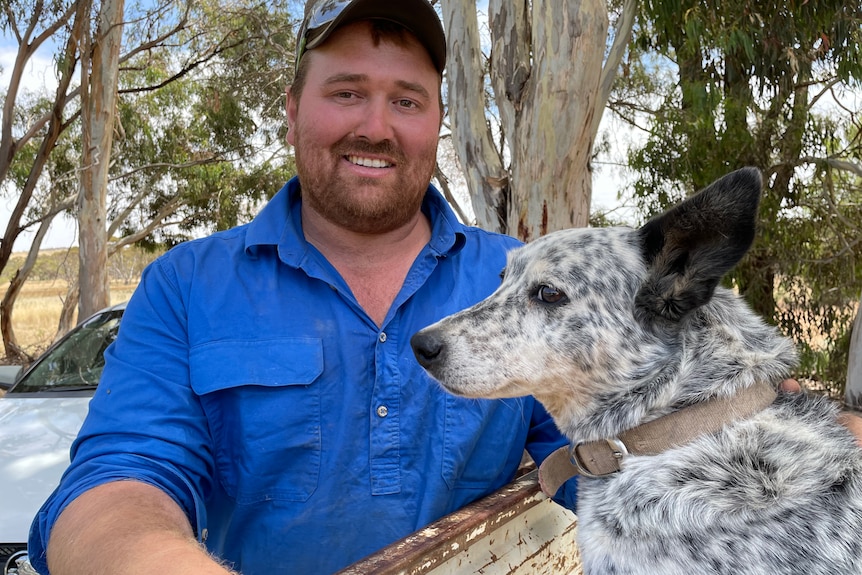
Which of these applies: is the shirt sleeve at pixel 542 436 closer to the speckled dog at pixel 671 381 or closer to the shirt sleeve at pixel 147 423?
the speckled dog at pixel 671 381

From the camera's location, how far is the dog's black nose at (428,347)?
231cm

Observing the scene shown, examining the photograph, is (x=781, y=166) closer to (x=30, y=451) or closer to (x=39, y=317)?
(x=30, y=451)

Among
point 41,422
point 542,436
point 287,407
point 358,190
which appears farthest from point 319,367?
point 41,422

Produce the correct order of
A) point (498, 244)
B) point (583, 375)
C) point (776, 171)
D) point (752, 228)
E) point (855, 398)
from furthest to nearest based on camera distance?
1. point (776, 171)
2. point (855, 398)
3. point (498, 244)
4. point (583, 375)
5. point (752, 228)

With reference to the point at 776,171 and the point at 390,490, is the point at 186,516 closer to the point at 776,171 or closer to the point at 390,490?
the point at 390,490

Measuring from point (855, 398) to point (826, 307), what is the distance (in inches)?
200

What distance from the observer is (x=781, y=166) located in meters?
9.70

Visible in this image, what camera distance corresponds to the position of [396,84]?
9.24ft

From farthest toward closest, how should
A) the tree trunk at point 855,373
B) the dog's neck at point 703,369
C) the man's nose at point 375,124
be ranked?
1. the tree trunk at point 855,373
2. the man's nose at point 375,124
3. the dog's neck at point 703,369

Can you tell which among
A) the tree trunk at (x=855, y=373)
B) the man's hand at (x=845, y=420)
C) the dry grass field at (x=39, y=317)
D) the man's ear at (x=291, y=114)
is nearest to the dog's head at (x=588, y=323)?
the man's hand at (x=845, y=420)

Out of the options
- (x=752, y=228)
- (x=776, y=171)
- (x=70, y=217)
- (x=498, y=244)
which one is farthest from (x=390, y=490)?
(x=70, y=217)

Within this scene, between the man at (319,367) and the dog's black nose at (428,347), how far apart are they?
24cm

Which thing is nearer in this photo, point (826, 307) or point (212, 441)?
point (212, 441)

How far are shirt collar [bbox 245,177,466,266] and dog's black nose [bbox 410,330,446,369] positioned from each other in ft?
1.86
